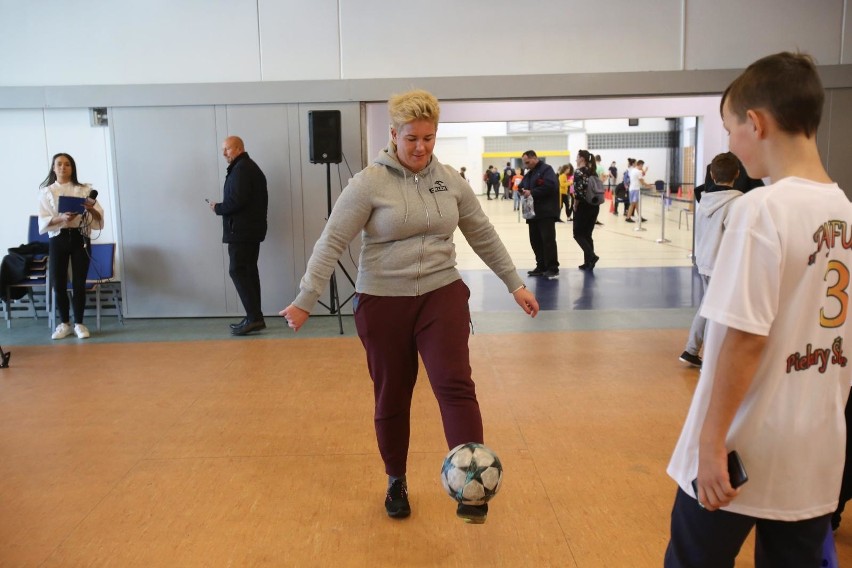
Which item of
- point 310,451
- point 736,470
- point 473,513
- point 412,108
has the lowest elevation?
point 310,451

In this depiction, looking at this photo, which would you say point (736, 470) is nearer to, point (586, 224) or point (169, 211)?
point (169, 211)

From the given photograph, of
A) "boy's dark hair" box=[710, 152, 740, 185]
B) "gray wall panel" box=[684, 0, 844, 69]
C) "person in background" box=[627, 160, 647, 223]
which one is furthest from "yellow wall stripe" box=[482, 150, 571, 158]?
"boy's dark hair" box=[710, 152, 740, 185]

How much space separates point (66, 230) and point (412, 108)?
223 inches

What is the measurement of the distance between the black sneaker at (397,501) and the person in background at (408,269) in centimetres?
45

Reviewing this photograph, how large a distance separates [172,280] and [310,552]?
609 centimetres

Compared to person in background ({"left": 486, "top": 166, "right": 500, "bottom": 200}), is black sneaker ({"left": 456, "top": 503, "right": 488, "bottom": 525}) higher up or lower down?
lower down

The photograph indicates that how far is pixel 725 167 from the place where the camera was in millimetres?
4809

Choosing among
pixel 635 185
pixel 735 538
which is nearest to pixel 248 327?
pixel 735 538

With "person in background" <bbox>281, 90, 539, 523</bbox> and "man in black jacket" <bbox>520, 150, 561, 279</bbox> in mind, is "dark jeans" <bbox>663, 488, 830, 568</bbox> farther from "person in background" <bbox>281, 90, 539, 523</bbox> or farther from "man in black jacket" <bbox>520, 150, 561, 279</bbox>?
"man in black jacket" <bbox>520, 150, 561, 279</bbox>

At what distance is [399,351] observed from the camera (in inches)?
123

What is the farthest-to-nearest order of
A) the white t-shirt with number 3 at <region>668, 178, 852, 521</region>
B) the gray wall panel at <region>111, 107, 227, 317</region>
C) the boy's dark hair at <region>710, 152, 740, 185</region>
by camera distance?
the gray wall panel at <region>111, 107, 227, 317</region> → the boy's dark hair at <region>710, 152, 740, 185</region> → the white t-shirt with number 3 at <region>668, 178, 852, 521</region>

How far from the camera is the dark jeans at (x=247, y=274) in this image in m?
7.46

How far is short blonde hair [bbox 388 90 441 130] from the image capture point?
292 centimetres

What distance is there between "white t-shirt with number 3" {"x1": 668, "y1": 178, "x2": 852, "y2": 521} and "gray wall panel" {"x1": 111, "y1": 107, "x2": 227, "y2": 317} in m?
7.48
